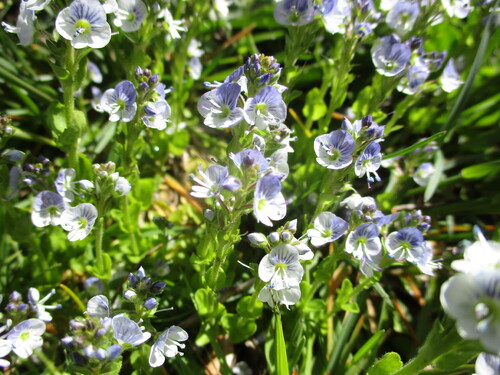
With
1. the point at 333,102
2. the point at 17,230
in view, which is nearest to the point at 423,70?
the point at 333,102

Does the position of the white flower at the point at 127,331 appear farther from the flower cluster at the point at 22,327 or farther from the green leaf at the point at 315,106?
the green leaf at the point at 315,106

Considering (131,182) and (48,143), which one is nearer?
(131,182)

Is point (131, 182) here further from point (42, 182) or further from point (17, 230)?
point (17, 230)

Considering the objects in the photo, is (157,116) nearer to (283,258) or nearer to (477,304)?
(283,258)

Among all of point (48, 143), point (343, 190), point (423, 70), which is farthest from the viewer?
point (48, 143)

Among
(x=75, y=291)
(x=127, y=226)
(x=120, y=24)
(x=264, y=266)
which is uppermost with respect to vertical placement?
(x=120, y=24)

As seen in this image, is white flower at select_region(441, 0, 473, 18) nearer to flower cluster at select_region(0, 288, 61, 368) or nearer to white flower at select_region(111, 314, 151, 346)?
white flower at select_region(111, 314, 151, 346)

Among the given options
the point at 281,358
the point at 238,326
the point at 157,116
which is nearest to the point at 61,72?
the point at 157,116
